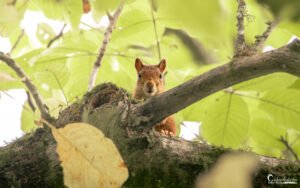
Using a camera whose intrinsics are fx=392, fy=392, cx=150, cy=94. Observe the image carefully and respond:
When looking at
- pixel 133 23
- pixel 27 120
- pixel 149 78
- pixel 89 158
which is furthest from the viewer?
pixel 149 78

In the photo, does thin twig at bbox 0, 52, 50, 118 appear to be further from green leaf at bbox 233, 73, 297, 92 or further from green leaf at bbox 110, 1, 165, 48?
green leaf at bbox 233, 73, 297, 92

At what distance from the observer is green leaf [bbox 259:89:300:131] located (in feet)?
5.39

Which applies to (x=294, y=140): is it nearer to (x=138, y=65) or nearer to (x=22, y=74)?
(x=138, y=65)

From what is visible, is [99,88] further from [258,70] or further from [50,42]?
[50,42]

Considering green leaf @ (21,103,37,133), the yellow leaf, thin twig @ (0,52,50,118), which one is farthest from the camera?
green leaf @ (21,103,37,133)

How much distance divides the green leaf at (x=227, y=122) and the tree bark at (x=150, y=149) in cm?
38

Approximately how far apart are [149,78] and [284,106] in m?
1.24

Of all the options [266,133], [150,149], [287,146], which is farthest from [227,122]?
[150,149]

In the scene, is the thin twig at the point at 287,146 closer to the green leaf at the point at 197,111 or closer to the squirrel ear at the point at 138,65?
the green leaf at the point at 197,111

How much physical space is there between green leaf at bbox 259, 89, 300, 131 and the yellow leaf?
4.20ft

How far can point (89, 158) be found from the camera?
0.51 m

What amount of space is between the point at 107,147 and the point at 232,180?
0.29 m

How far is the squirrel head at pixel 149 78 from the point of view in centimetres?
259

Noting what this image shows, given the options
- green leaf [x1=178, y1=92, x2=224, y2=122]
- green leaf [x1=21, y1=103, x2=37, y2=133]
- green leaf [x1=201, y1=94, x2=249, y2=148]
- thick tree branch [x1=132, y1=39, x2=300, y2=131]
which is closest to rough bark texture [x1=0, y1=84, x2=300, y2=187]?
thick tree branch [x1=132, y1=39, x2=300, y2=131]
